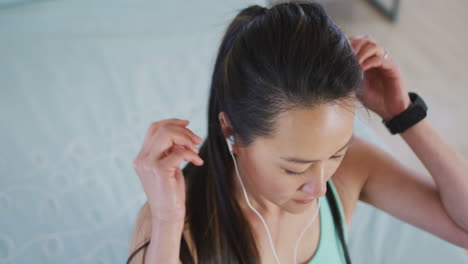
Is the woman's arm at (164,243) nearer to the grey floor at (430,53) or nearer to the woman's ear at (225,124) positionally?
the woman's ear at (225,124)

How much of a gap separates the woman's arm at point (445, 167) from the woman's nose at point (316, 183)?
380mm

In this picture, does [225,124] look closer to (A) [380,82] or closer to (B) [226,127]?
(B) [226,127]

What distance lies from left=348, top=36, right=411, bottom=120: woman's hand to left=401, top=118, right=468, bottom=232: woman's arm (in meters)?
0.07

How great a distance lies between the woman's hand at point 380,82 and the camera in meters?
0.93

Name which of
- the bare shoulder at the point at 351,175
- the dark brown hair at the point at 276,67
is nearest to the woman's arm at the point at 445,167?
the bare shoulder at the point at 351,175

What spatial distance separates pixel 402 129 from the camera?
3.35 feet

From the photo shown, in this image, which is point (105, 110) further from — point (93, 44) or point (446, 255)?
point (446, 255)

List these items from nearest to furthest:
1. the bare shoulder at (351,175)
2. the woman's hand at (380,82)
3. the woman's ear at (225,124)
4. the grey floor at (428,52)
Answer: the woman's ear at (225,124)
the woman's hand at (380,82)
the bare shoulder at (351,175)
the grey floor at (428,52)

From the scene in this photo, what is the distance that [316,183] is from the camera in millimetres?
759

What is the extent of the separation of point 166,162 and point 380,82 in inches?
23.1

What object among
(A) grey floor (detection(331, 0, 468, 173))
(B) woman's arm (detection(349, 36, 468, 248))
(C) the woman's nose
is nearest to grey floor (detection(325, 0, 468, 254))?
(A) grey floor (detection(331, 0, 468, 173))

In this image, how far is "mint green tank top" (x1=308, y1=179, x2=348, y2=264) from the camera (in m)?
1.00

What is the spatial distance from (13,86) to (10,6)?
1.75 ft

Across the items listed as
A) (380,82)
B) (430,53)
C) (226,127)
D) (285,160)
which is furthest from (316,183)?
(430,53)
